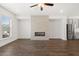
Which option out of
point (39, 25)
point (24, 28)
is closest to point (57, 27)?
point (39, 25)

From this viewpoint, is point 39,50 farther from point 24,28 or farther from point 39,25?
point 24,28

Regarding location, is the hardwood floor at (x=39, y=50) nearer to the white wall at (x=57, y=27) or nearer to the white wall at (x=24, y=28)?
the white wall at (x=24, y=28)

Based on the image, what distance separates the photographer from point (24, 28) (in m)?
9.38

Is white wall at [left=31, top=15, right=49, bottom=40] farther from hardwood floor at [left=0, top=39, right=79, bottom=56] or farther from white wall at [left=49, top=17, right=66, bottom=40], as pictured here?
hardwood floor at [left=0, top=39, right=79, bottom=56]

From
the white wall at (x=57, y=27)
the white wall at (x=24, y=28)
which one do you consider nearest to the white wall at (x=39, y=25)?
the white wall at (x=24, y=28)

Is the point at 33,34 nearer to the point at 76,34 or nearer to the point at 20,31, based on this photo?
the point at 20,31

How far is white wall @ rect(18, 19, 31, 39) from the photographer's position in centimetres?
919

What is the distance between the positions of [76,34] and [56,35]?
1.95m

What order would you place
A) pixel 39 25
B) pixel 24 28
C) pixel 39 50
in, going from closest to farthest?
pixel 39 50 < pixel 39 25 < pixel 24 28

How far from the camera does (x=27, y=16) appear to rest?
365 inches

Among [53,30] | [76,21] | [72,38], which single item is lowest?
[72,38]

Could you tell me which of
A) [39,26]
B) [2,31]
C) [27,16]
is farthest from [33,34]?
[2,31]

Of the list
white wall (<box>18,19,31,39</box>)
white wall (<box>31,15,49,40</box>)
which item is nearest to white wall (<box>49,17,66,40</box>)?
white wall (<box>31,15,49,40</box>)

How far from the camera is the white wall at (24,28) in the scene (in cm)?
919
